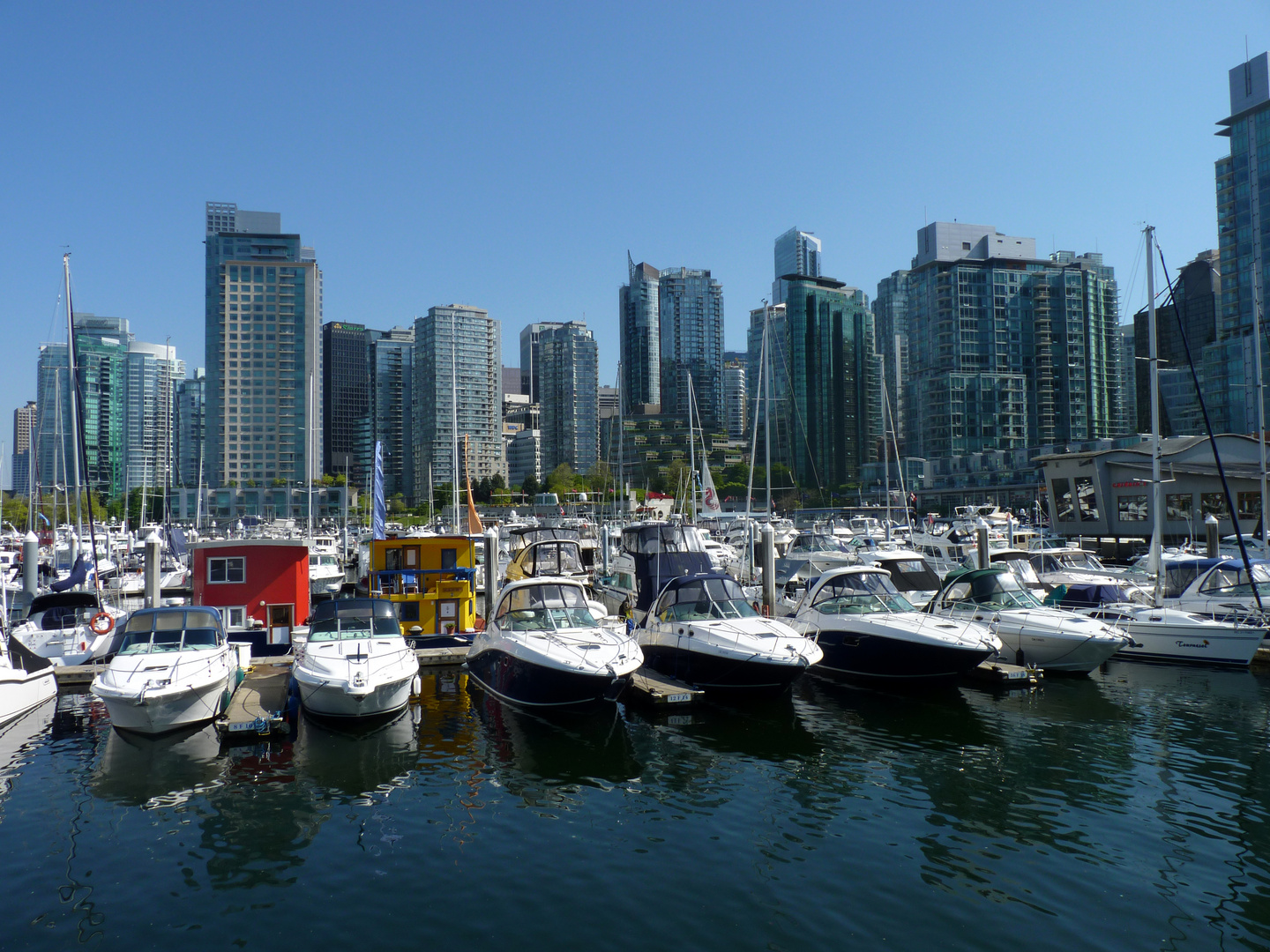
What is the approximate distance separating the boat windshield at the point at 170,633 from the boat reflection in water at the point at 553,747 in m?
6.30

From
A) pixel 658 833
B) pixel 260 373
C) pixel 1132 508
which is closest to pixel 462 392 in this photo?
pixel 260 373

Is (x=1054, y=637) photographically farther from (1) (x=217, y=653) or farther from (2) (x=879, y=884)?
(1) (x=217, y=653)

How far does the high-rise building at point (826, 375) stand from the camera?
15375 centimetres

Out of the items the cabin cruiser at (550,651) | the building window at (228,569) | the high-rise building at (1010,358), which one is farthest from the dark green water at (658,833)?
the high-rise building at (1010,358)

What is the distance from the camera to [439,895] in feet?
32.3

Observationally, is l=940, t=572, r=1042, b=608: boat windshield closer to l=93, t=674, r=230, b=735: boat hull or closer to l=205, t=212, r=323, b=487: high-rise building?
l=93, t=674, r=230, b=735: boat hull

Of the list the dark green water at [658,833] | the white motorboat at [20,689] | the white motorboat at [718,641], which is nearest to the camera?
the dark green water at [658,833]

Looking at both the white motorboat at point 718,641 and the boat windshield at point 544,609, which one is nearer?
the white motorboat at point 718,641

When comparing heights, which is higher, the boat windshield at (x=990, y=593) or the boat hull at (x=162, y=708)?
the boat windshield at (x=990, y=593)

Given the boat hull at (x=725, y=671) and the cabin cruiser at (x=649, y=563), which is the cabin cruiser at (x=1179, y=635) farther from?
the cabin cruiser at (x=649, y=563)

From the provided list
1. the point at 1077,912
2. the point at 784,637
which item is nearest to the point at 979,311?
the point at 784,637

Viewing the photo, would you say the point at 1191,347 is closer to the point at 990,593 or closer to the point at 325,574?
the point at 990,593

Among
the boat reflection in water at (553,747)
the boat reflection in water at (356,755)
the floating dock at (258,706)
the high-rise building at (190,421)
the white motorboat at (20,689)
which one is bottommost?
the boat reflection in water at (553,747)

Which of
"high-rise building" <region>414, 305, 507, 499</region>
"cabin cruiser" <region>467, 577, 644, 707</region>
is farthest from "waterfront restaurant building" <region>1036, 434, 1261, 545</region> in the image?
"high-rise building" <region>414, 305, 507, 499</region>
